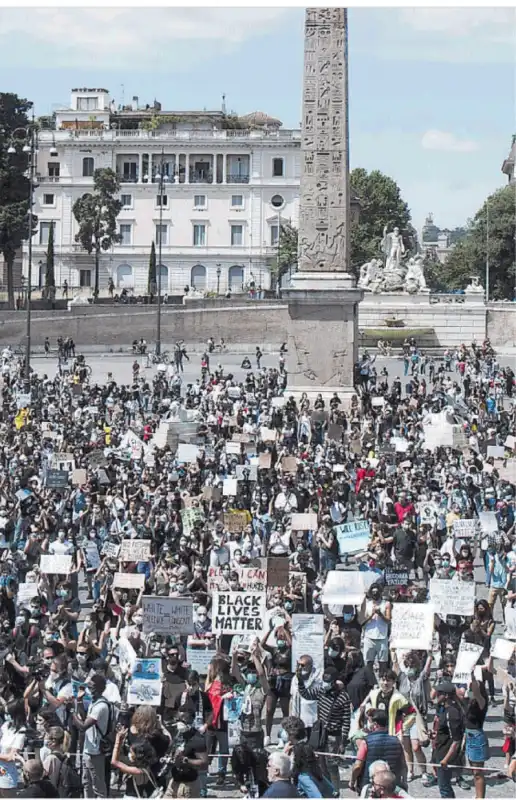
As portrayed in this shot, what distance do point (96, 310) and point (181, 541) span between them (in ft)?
146

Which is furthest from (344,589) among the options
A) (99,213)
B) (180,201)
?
(180,201)

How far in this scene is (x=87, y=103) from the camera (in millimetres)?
99750

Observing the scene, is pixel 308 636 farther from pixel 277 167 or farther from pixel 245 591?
pixel 277 167

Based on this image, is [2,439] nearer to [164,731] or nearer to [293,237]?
[164,731]

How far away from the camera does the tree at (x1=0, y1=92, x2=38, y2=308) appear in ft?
206

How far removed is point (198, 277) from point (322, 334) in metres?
55.6

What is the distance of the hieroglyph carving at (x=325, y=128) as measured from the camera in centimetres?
3338

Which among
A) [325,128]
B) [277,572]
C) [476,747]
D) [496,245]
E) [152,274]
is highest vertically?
[325,128]

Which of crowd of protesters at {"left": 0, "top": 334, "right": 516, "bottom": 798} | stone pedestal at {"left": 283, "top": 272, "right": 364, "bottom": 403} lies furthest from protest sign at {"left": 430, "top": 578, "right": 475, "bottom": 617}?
stone pedestal at {"left": 283, "top": 272, "right": 364, "bottom": 403}

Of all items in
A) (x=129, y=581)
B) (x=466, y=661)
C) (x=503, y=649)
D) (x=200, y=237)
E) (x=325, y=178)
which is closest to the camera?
(x=466, y=661)

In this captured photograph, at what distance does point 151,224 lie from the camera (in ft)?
294

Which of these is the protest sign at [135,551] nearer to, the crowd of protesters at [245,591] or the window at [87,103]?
the crowd of protesters at [245,591]

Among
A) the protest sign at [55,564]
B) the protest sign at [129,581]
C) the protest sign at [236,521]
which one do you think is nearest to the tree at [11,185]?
the protest sign at [236,521]

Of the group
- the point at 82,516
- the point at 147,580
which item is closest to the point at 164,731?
the point at 147,580
